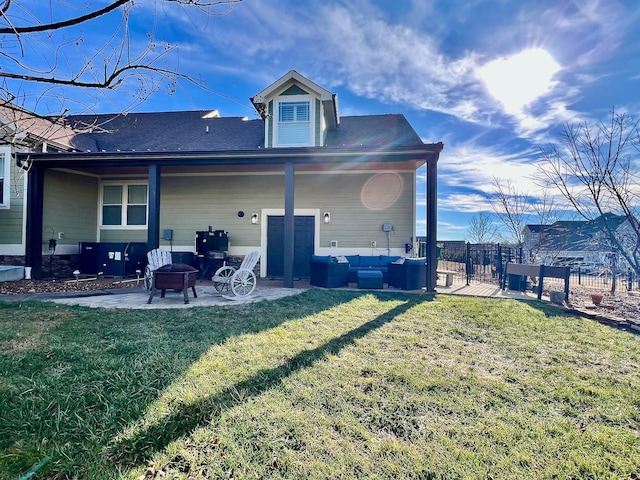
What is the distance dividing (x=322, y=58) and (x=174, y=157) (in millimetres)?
4501

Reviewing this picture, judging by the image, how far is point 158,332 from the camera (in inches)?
155

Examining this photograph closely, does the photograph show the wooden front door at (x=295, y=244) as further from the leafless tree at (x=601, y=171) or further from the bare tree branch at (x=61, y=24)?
the bare tree branch at (x=61, y=24)

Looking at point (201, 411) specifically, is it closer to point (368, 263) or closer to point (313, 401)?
point (313, 401)

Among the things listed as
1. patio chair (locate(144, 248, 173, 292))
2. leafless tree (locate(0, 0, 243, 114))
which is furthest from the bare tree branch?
patio chair (locate(144, 248, 173, 292))

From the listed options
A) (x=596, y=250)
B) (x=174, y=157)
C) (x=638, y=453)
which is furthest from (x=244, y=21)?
(x=596, y=250)

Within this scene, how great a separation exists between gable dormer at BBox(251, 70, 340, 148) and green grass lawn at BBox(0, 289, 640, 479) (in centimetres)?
669

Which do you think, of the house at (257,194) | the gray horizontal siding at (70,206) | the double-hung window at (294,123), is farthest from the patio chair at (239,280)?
the gray horizontal siding at (70,206)

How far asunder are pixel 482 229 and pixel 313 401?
17381 millimetres

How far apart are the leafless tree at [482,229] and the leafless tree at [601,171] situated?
9.64 m

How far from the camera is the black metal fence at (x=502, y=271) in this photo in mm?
8419

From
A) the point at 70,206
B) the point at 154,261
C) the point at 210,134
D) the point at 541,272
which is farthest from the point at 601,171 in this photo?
the point at 70,206

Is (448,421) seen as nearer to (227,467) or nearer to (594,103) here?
(227,467)

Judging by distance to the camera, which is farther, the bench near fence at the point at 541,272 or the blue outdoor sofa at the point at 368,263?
the blue outdoor sofa at the point at 368,263

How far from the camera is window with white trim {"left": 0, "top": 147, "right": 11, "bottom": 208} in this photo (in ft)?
27.5
